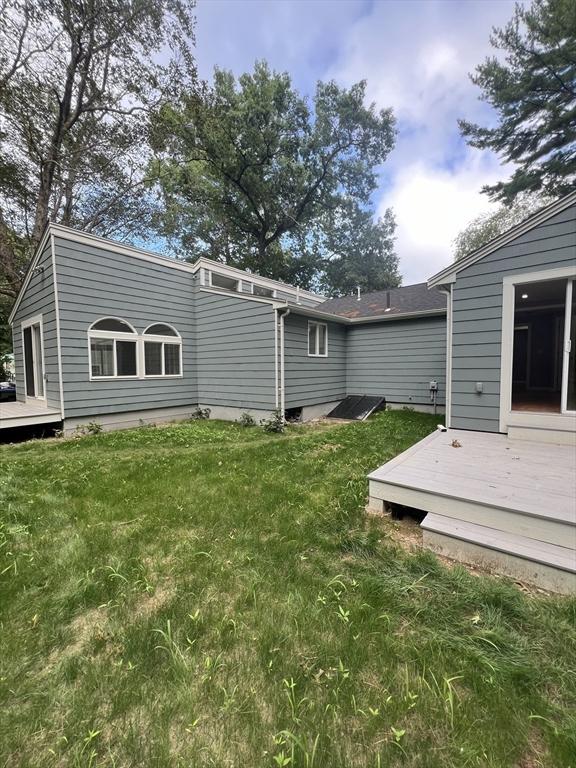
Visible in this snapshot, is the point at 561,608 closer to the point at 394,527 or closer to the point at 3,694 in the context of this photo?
the point at 394,527

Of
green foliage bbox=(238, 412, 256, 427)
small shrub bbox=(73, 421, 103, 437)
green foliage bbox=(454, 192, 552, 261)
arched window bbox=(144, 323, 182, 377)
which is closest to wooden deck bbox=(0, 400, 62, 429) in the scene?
small shrub bbox=(73, 421, 103, 437)

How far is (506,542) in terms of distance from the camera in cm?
232

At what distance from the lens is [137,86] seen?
11328 mm

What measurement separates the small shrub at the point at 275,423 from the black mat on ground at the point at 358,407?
83.5 inches

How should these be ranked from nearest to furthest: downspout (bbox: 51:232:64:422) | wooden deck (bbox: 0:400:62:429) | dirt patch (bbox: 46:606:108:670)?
dirt patch (bbox: 46:606:108:670), wooden deck (bbox: 0:400:62:429), downspout (bbox: 51:232:64:422)

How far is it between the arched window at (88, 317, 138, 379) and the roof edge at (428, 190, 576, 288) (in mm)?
6772

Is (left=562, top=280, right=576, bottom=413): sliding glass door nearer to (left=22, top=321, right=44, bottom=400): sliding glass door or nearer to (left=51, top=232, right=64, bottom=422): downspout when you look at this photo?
(left=51, top=232, right=64, bottom=422): downspout

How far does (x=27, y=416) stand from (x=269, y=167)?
18018mm

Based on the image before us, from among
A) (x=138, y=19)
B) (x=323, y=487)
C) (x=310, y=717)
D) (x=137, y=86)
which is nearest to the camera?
(x=310, y=717)

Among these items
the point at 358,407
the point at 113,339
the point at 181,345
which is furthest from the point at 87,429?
the point at 358,407

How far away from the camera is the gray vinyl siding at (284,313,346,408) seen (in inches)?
312

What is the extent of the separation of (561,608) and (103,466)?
16.9 ft

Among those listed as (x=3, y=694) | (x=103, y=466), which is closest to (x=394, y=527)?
(x=3, y=694)

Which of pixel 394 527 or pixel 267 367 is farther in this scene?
pixel 267 367
